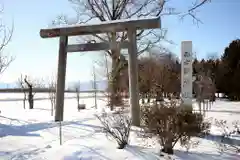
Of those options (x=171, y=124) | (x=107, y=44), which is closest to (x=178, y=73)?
(x=107, y=44)

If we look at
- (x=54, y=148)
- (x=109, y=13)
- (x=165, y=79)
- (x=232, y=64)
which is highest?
(x=109, y=13)

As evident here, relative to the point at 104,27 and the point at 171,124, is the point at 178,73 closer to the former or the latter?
the point at 104,27

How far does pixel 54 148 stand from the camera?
596cm

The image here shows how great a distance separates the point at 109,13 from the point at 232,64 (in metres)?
16.6

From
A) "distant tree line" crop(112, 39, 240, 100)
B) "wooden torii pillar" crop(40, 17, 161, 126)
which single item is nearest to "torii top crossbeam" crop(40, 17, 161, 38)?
"wooden torii pillar" crop(40, 17, 161, 126)

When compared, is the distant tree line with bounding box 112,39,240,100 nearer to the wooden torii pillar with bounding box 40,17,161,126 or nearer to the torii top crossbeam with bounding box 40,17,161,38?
the wooden torii pillar with bounding box 40,17,161,126

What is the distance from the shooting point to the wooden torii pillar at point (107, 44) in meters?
8.86

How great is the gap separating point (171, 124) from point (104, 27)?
533 centimetres

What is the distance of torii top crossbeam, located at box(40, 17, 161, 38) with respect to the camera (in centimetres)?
872

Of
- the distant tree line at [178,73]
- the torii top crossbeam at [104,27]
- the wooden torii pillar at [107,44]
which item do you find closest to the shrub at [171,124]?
the wooden torii pillar at [107,44]

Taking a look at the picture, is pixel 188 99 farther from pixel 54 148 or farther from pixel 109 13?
pixel 109 13

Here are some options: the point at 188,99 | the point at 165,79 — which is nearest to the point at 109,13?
the point at 165,79

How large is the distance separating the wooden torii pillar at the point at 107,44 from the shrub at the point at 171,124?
134 inches

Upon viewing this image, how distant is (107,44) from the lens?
9766 mm
